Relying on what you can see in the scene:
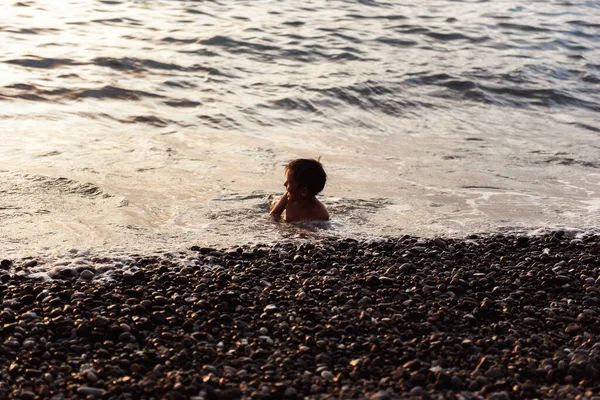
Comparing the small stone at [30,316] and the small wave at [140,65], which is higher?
the small stone at [30,316]

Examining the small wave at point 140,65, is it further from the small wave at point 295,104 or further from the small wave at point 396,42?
the small wave at point 396,42

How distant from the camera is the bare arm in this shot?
28.7ft

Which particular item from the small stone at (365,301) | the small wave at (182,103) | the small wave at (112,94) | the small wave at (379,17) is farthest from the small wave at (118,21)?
the small stone at (365,301)

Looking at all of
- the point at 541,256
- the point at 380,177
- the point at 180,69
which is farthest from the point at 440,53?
the point at 541,256

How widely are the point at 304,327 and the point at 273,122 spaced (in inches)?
315

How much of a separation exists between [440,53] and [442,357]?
49.9 ft

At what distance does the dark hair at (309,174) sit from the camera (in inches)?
336

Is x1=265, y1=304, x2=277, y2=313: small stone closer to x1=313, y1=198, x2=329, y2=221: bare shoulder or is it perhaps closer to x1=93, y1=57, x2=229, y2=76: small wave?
x1=313, y1=198, x2=329, y2=221: bare shoulder

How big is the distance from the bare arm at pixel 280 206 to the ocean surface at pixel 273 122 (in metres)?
0.14

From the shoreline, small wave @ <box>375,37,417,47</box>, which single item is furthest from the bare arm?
small wave @ <box>375,37,417,47</box>

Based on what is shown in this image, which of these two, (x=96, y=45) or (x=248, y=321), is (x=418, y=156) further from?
(x=96, y=45)

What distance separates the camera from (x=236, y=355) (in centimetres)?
491

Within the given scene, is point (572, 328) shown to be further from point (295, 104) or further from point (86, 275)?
point (295, 104)

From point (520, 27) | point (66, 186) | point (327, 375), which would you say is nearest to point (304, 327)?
point (327, 375)
